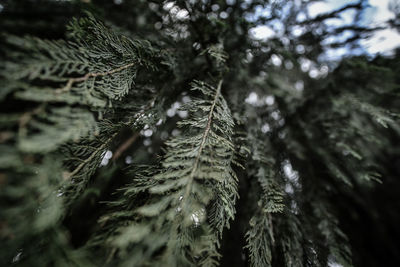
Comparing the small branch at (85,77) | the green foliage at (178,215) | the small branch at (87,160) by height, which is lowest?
the green foliage at (178,215)

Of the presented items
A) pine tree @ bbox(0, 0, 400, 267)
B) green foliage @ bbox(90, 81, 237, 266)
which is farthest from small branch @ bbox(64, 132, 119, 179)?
green foliage @ bbox(90, 81, 237, 266)

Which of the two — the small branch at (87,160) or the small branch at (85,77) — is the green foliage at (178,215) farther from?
the small branch at (85,77)

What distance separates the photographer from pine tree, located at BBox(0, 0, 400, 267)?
42 centimetres

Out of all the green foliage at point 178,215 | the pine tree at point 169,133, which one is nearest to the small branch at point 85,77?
the pine tree at point 169,133

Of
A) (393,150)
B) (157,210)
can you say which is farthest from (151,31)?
(393,150)

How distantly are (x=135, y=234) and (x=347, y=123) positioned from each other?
1423mm

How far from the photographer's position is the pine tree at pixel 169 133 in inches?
16.5

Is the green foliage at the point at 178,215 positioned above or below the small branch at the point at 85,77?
below

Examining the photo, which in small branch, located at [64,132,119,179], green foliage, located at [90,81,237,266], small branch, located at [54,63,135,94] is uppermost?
small branch, located at [54,63,135,94]

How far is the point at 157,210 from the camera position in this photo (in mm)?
423

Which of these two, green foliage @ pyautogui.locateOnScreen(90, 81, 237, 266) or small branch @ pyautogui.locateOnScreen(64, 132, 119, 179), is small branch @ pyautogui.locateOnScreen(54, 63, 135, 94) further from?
green foliage @ pyautogui.locateOnScreen(90, 81, 237, 266)

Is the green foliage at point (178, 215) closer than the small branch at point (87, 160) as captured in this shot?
Yes

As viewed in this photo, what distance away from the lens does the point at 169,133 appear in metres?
1.41

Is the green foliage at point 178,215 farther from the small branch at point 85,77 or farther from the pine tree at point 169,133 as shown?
the small branch at point 85,77
